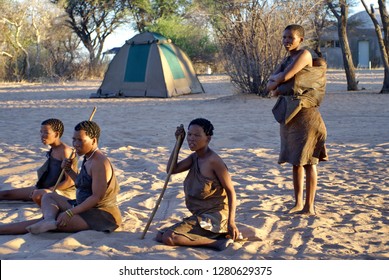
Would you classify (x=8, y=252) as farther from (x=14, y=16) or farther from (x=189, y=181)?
(x=14, y=16)

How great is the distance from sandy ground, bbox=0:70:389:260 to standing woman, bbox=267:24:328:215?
30 cm

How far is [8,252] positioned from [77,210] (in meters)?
0.59

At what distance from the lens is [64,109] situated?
14328 mm

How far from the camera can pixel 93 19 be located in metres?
37.2

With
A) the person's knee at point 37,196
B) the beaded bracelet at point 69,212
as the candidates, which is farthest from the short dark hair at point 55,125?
the beaded bracelet at point 69,212

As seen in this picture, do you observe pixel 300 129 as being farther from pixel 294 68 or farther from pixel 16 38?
pixel 16 38

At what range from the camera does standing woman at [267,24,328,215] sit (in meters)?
4.79

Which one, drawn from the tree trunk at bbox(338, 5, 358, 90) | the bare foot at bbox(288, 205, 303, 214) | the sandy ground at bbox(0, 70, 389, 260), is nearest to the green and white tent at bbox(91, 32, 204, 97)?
the tree trunk at bbox(338, 5, 358, 90)

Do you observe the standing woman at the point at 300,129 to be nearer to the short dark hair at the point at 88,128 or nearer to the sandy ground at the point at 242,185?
the sandy ground at the point at 242,185

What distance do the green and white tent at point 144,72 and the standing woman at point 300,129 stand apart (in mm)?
12846

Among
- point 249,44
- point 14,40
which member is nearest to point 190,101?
point 249,44

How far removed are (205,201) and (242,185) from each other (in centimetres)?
184

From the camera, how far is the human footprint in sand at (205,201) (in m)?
4.05

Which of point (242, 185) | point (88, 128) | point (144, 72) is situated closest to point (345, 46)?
point (144, 72)
